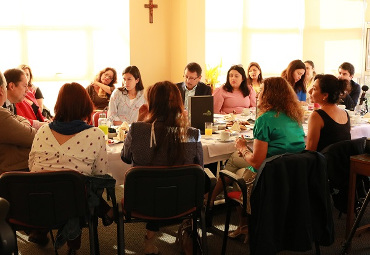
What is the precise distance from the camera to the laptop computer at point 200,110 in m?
3.89

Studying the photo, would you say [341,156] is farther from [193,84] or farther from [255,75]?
[255,75]

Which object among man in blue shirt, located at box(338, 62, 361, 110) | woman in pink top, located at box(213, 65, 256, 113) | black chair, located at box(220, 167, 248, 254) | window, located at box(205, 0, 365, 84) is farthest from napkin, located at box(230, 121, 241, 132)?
window, located at box(205, 0, 365, 84)

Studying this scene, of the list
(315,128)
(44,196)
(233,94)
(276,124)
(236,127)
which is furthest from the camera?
(233,94)

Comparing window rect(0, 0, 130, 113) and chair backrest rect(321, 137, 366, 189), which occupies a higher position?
window rect(0, 0, 130, 113)

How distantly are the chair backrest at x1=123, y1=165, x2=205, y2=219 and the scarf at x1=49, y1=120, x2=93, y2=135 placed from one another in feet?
1.46

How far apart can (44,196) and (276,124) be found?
147 centimetres

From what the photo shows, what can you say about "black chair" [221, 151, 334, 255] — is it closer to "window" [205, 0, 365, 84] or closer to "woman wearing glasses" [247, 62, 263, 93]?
"woman wearing glasses" [247, 62, 263, 93]

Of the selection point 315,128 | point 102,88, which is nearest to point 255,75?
point 102,88

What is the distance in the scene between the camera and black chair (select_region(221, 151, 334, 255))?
2611 millimetres

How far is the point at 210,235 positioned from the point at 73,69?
4.23 metres

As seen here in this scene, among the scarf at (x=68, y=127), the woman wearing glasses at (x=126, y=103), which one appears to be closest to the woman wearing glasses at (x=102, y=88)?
the woman wearing glasses at (x=126, y=103)

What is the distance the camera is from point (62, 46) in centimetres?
683

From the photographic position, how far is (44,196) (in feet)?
7.80

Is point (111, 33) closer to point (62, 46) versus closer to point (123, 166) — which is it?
point (62, 46)
